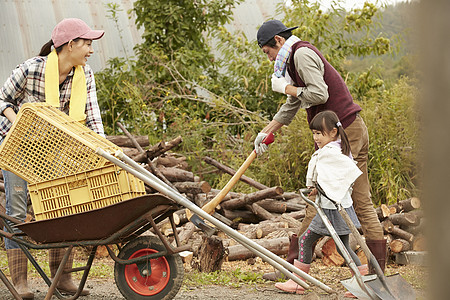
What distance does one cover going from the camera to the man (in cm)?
351

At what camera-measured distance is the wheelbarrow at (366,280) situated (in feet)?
9.75

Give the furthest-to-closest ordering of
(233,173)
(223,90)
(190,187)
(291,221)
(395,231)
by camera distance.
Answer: (223,90) < (233,173) < (190,187) < (291,221) < (395,231)

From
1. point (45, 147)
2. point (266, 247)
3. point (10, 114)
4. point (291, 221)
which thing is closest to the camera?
point (45, 147)

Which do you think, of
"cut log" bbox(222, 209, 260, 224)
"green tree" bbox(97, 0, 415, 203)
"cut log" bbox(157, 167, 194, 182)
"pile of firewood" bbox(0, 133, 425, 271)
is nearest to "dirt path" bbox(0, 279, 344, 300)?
"pile of firewood" bbox(0, 133, 425, 271)

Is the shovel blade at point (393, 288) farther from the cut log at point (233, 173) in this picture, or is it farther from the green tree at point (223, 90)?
the green tree at point (223, 90)

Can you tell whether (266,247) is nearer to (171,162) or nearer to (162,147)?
(162,147)

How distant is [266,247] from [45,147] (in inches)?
89.8

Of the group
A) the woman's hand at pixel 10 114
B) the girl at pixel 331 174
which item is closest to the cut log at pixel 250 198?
the girl at pixel 331 174

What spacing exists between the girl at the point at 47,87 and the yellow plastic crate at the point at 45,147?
0.97ft

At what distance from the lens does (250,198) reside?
5.52m

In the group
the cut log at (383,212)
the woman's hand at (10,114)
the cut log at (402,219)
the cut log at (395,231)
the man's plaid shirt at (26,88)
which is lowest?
the cut log at (395,231)

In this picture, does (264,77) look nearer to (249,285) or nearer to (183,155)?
(183,155)

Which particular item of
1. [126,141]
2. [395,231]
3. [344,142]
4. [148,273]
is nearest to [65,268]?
[148,273]

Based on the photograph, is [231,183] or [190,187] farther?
[190,187]
